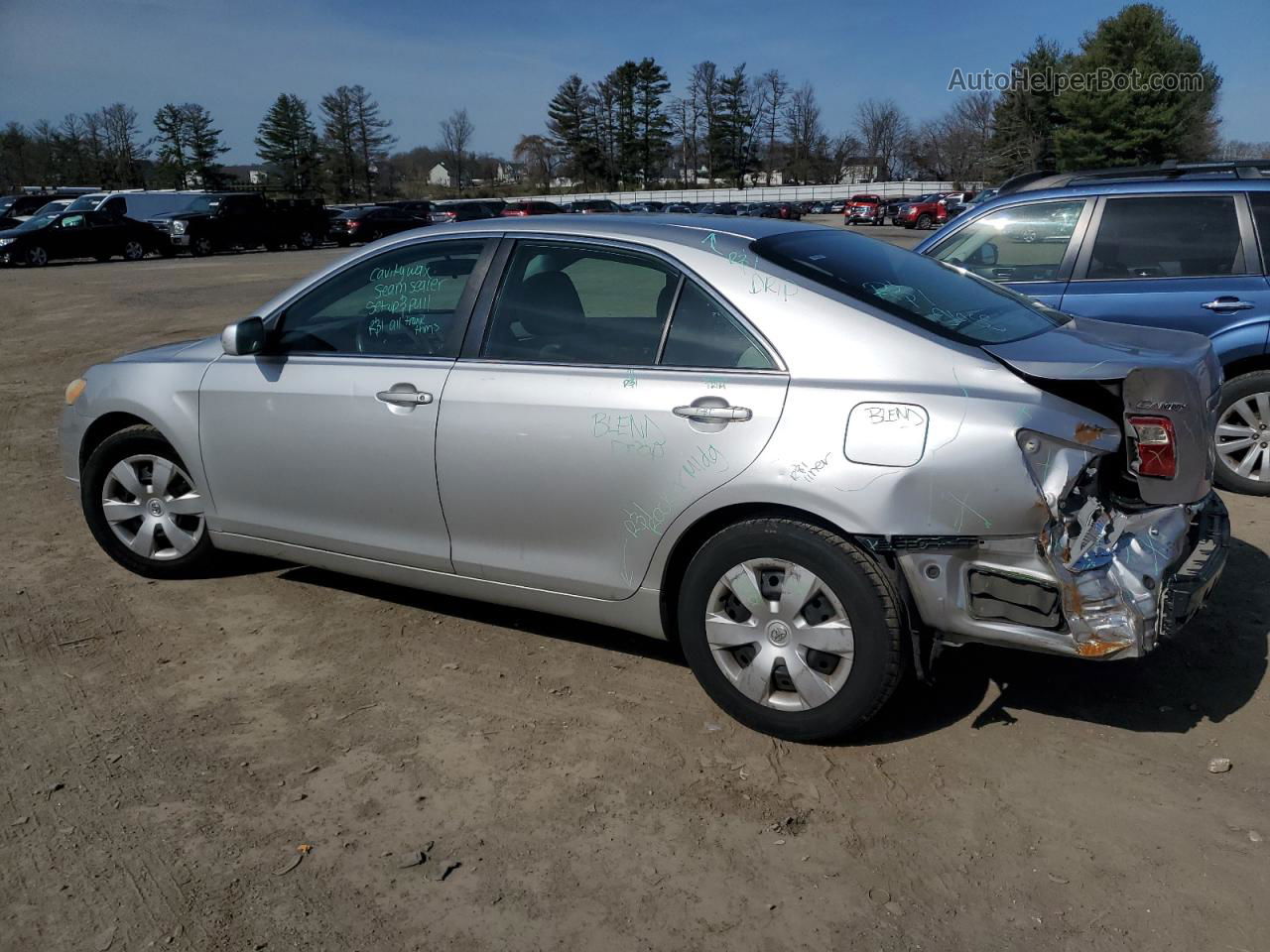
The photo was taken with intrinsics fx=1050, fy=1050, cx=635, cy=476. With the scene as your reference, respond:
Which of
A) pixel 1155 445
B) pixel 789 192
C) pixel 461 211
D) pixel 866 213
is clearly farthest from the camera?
pixel 789 192

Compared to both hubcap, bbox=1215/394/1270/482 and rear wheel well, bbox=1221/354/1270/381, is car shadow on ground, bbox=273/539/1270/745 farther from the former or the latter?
rear wheel well, bbox=1221/354/1270/381

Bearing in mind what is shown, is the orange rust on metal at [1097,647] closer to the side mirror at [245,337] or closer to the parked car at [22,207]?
the side mirror at [245,337]

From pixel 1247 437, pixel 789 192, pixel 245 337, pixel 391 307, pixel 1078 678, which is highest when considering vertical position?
pixel 789 192

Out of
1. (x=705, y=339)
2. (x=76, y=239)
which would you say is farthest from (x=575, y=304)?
(x=76, y=239)

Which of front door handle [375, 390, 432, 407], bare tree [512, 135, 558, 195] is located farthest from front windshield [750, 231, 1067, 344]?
bare tree [512, 135, 558, 195]

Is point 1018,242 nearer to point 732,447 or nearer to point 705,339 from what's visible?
point 705,339

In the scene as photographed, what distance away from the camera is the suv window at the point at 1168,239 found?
19.4ft

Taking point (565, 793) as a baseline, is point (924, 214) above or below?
above

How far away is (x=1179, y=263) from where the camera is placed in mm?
6000

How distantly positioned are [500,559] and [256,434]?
1.27m

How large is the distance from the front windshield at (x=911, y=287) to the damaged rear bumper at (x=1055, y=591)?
0.70 metres

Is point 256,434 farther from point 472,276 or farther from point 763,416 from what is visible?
point 763,416

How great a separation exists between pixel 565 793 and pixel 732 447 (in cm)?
120

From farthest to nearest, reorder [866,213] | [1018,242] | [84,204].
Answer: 1. [866,213]
2. [84,204]
3. [1018,242]
